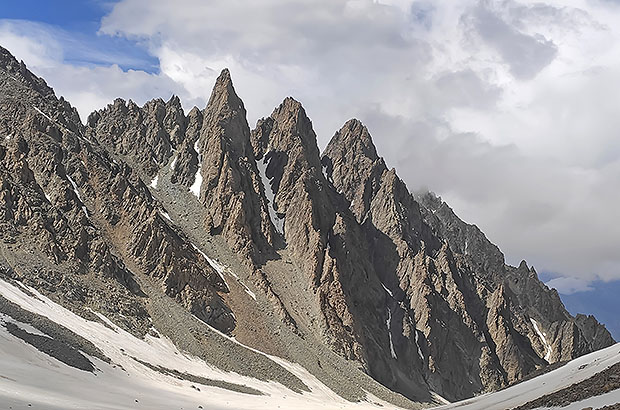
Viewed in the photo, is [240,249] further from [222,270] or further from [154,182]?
[154,182]

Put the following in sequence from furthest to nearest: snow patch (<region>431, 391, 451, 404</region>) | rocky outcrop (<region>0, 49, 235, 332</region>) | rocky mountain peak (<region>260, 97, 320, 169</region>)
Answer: rocky mountain peak (<region>260, 97, 320, 169</region>), snow patch (<region>431, 391, 451, 404</region>), rocky outcrop (<region>0, 49, 235, 332</region>)

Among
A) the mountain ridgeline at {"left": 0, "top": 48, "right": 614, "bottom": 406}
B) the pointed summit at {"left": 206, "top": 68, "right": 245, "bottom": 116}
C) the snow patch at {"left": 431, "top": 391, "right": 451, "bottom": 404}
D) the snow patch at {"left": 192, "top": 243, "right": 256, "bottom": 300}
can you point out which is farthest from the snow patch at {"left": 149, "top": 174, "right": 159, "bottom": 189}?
the snow patch at {"left": 431, "top": 391, "right": 451, "bottom": 404}

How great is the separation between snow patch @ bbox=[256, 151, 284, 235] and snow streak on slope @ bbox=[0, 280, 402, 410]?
49152mm

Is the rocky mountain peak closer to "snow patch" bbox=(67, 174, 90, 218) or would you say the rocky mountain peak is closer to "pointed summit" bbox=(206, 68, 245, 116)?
"pointed summit" bbox=(206, 68, 245, 116)

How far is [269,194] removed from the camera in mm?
165750

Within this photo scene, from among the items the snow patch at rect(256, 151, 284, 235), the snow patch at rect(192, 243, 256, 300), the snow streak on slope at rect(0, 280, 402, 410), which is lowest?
the snow streak on slope at rect(0, 280, 402, 410)

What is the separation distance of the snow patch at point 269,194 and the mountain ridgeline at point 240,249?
51 cm

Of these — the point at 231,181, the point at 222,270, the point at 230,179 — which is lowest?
the point at 222,270

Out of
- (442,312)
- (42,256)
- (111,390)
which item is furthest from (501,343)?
(111,390)

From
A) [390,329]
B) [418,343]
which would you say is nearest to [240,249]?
[390,329]

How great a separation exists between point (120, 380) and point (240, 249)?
72437 millimetres

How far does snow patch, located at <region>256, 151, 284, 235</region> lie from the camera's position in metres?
157

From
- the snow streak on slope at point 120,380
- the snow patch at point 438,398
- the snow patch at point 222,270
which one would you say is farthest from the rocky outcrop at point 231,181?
the snow patch at point 438,398

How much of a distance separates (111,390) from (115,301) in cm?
4196
